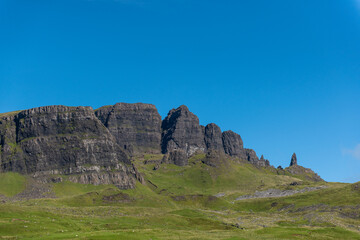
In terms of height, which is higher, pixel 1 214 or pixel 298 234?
pixel 1 214

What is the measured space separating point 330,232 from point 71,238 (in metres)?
92.7

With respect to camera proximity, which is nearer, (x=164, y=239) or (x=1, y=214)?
(x=164, y=239)

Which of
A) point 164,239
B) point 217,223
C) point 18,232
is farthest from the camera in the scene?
point 217,223

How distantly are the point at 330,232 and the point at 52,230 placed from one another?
309 feet

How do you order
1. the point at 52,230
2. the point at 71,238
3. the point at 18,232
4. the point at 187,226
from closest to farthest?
the point at 71,238 < the point at 18,232 < the point at 52,230 < the point at 187,226

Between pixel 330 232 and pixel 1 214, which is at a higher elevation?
pixel 1 214

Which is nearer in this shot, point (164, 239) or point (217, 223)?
point (164, 239)

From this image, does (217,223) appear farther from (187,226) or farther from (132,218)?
(132,218)

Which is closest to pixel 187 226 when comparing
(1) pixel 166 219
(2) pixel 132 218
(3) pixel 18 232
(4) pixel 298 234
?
(1) pixel 166 219

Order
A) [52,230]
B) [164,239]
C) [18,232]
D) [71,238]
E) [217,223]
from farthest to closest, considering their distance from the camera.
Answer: [217,223]
[52,230]
[18,232]
[164,239]
[71,238]

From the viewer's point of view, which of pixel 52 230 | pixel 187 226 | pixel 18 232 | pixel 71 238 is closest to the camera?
pixel 71 238


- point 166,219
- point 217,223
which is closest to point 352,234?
point 217,223

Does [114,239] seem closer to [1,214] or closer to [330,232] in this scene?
[1,214]

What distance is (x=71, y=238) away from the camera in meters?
93.8
